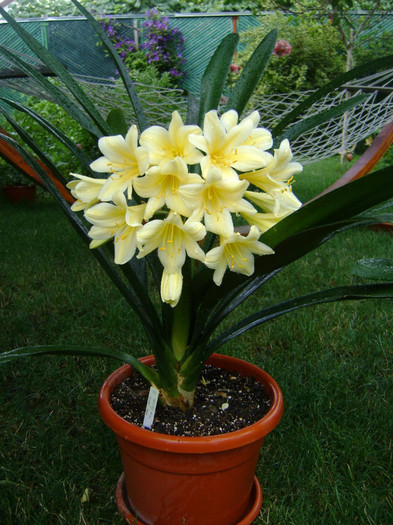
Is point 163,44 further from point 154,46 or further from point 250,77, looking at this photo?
point 250,77

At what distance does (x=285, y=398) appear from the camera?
150cm

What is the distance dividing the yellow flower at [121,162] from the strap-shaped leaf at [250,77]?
0.33 metres

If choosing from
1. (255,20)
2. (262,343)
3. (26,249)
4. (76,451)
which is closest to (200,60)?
(255,20)

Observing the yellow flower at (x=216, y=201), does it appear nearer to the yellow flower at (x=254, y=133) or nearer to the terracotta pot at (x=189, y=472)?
the yellow flower at (x=254, y=133)

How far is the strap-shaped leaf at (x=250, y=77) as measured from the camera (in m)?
1.05

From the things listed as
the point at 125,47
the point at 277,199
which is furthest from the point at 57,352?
the point at 125,47

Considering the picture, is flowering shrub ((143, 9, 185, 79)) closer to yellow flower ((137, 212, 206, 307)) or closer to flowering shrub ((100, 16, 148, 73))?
flowering shrub ((100, 16, 148, 73))

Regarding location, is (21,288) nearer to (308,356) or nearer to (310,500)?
(308,356)

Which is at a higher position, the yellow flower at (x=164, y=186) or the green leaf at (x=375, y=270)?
the yellow flower at (x=164, y=186)

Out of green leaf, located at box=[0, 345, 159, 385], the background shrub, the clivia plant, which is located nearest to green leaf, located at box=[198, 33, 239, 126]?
the clivia plant

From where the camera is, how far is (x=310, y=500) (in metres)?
1.16

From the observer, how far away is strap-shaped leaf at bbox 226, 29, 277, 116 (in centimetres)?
105

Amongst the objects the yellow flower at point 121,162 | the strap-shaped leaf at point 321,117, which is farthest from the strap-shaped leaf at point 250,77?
the yellow flower at point 121,162

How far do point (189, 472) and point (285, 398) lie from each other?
1.93 ft
